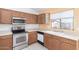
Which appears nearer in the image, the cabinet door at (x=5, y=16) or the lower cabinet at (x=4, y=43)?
the lower cabinet at (x=4, y=43)

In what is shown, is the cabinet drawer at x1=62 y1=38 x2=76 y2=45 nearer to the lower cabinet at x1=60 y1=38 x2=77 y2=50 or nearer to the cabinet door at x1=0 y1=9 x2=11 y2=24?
the lower cabinet at x1=60 y1=38 x2=77 y2=50

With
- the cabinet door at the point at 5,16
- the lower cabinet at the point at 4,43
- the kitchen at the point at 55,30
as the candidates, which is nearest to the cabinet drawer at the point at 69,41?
the kitchen at the point at 55,30

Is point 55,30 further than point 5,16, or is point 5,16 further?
point 55,30

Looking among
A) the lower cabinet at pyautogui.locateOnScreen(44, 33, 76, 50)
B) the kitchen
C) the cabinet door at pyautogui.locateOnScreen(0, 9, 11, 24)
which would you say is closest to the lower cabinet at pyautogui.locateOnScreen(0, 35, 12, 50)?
the kitchen

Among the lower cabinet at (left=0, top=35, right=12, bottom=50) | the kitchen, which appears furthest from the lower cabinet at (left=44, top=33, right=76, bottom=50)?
the lower cabinet at (left=0, top=35, right=12, bottom=50)

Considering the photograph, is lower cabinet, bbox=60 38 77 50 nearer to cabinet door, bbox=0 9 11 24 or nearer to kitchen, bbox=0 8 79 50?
kitchen, bbox=0 8 79 50

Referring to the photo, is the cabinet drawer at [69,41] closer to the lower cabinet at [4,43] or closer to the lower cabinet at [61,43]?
the lower cabinet at [61,43]

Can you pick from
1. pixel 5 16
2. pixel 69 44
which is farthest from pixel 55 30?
pixel 5 16

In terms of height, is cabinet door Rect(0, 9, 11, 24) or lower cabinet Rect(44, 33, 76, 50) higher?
cabinet door Rect(0, 9, 11, 24)

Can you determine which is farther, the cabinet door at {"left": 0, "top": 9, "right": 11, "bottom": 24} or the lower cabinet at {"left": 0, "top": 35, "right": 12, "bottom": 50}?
the cabinet door at {"left": 0, "top": 9, "right": 11, "bottom": 24}

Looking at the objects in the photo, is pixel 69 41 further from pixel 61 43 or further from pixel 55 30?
pixel 55 30
